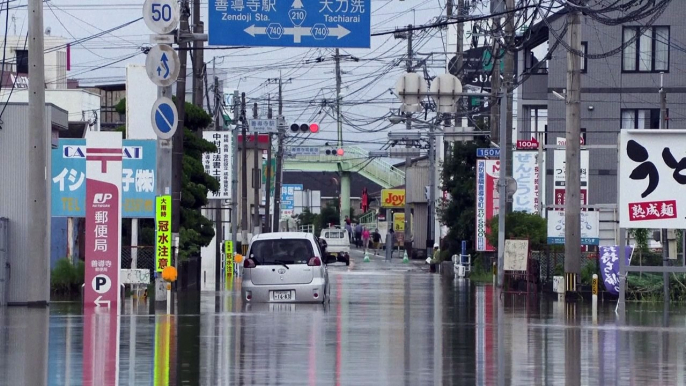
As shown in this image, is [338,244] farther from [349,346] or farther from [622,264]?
[349,346]

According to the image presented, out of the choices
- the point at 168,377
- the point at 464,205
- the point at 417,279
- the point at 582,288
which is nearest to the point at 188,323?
the point at 168,377

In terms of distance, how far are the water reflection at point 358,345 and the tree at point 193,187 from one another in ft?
25.6

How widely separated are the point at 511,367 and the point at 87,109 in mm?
44448

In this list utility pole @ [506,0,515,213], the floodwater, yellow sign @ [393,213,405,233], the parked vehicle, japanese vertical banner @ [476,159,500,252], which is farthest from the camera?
yellow sign @ [393,213,405,233]

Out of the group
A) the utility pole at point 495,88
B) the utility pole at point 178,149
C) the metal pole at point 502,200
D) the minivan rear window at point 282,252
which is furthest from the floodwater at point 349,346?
Answer: the utility pole at point 495,88

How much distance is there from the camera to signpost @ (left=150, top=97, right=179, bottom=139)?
23297mm

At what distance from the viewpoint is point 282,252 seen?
24266 mm

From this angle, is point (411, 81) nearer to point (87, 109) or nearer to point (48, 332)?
point (48, 332)

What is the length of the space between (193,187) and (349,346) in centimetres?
1865

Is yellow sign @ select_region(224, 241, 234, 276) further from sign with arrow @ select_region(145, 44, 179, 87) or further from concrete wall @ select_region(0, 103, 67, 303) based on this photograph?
sign with arrow @ select_region(145, 44, 179, 87)

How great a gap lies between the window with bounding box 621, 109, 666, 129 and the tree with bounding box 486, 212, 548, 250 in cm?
1447

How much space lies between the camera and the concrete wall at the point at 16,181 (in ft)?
80.4

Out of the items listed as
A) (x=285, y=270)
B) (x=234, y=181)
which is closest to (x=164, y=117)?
(x=285, y=270)

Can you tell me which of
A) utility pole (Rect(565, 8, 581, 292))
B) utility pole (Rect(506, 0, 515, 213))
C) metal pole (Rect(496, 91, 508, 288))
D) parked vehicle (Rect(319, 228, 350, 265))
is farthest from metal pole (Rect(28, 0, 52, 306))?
parked vehicle (Rect(319, 228, 350, 265))
